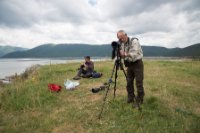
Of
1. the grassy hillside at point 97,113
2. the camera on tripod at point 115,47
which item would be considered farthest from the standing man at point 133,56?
the grassy hillside at point 97,113

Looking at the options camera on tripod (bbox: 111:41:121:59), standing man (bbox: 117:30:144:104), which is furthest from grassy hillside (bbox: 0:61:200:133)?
camera on tripod (bbox: 111:41:121:59)

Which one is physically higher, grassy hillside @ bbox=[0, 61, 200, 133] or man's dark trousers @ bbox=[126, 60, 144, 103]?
man's dark trousers @ bbox=[126, 60, 144, 103]

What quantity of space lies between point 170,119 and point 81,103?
12.7 feet

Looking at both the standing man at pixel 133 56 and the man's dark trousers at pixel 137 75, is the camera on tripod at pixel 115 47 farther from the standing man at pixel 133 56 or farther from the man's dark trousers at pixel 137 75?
the man's dark trousers at pixel 137 75

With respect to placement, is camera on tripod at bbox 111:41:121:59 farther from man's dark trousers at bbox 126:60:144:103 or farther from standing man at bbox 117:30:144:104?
man's dark trousers at bbox 126:60:144:103

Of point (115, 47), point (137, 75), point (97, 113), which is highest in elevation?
point (115, 47)

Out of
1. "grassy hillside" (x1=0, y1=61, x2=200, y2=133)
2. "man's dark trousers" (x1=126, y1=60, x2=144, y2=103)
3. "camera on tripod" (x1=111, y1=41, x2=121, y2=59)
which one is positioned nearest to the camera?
"grassy hillside" (x1=0, y1=61, x2=200, y2=133)

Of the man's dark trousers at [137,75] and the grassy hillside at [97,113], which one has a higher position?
the man's dark trousers at [137,75]

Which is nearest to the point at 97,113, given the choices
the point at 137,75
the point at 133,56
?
the point at 137,75

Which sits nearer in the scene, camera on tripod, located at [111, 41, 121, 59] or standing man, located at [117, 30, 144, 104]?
camera on tripod, located at [111, 41, 121, 59]

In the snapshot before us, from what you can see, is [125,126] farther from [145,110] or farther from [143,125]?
[145,110]

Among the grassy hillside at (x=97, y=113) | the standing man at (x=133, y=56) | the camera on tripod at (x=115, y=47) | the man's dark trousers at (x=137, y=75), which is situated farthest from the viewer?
the man's dark trousers at (x=137, y=75)

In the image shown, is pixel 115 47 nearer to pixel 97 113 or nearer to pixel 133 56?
pixel 133 56

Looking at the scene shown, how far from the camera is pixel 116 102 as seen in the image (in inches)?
364
